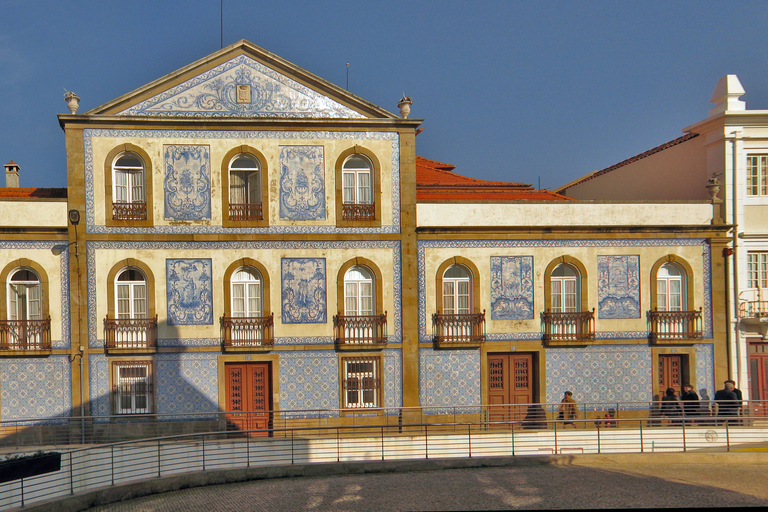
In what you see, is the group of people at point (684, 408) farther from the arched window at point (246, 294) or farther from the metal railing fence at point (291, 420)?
the arched window at point (246, 294)

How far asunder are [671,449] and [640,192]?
12679mm

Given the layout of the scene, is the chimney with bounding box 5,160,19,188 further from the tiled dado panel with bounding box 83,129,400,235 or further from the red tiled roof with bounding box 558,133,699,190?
the red tiled roof with bounding box 558,133,699,190

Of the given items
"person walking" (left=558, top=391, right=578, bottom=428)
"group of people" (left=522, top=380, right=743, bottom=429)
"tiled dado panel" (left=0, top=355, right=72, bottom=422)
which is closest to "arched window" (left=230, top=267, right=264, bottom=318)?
"tiled dado panel" (left=0, top=355, right=72, bottom=422)

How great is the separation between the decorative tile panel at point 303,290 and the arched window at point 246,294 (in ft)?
2.59

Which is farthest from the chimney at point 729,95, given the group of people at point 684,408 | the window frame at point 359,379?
the window frame at point 359,379

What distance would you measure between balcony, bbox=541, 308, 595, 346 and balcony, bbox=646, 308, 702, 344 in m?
1.94

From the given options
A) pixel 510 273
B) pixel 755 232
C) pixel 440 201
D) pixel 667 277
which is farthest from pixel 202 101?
pixel 755 232

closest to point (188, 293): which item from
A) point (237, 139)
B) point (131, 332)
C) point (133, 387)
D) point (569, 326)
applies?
point (131, 332)

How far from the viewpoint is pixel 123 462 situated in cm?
1808

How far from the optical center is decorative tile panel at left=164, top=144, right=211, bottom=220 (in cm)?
2216

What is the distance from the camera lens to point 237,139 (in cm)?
2239

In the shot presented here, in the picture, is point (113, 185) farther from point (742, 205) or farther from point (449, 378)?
point (742, 205)

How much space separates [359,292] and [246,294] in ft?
11.4

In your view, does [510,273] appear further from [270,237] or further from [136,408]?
[136,408]
